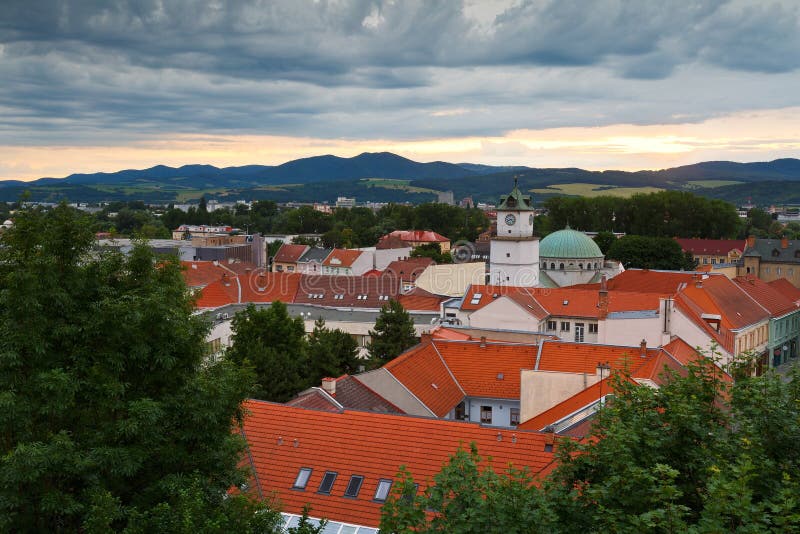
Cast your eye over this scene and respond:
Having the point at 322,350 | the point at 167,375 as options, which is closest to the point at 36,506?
the point at 167,375

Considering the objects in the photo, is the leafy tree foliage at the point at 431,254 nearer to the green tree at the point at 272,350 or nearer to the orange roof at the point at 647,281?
the orange roof at the point at 647,281

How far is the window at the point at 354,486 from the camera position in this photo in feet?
85.0

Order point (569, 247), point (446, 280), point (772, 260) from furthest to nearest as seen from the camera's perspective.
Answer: point (772, 260)
point (569, 247)
point (446, 280)

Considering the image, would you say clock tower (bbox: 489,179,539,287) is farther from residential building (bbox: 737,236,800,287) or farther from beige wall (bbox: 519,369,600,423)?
residential building (bbox: 737,236,800,287)

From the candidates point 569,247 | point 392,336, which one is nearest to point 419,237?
point 569,247

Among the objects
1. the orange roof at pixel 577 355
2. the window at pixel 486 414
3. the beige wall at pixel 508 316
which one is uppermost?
the orange roof at pixel 577 355

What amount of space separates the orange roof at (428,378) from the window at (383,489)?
1191cm

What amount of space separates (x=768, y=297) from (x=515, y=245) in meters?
22.6

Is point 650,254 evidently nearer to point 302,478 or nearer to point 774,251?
point 774,251

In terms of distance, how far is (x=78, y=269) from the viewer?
17469mm

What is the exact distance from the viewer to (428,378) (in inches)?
1594

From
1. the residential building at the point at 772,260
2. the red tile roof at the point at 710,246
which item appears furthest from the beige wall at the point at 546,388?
the red tile roof at the point at 710,246

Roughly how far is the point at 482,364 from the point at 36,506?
30.2 metres

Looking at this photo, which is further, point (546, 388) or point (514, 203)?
point (514, 203)
